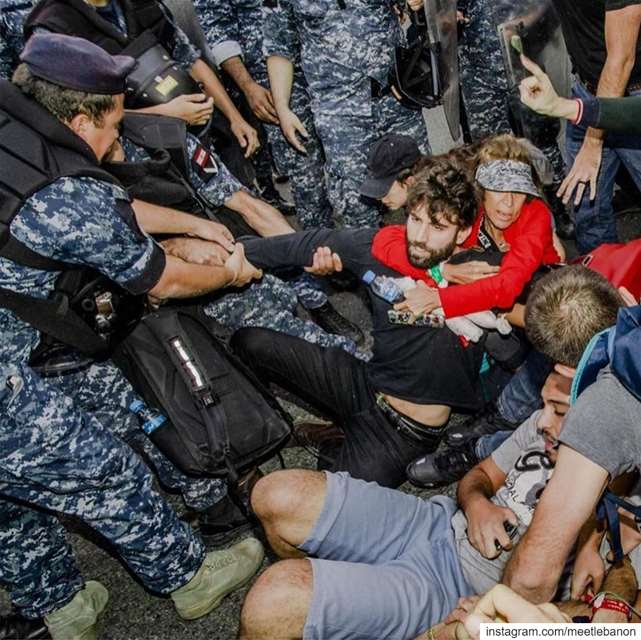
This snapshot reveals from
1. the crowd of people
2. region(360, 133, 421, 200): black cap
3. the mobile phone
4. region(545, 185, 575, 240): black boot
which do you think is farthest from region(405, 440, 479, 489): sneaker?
region(545, 185, 575, 240): black boot

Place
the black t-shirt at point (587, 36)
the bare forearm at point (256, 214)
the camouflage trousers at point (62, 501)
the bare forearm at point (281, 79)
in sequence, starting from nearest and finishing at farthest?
1. the camouflage trousers at point (62, 501)
2. the black t-shirt at point (587, 36)
3. the bare forearm at point (256, 214)
4. the bare forearm at point (281, 79)

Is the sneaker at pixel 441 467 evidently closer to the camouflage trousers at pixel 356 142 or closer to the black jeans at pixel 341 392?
the black jeans at pixel 341 392

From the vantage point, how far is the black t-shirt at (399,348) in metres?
2.88

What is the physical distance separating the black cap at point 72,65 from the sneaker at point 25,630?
1.88 meters

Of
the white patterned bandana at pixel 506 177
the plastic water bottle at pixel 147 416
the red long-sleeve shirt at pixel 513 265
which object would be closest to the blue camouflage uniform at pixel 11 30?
the plastic water bottle at pixel 147 416

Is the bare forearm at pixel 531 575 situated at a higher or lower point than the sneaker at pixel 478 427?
higher

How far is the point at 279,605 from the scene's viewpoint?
207 cm

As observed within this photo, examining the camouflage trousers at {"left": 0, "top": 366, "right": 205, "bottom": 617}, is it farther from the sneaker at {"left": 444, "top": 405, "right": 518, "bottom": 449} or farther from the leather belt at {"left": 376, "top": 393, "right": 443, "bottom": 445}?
the sneaker at {"left": 444, "top": 405, "right": 518, "bottom": 449}

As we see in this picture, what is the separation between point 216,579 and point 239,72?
9.33 ft

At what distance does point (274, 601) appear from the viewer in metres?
2.08

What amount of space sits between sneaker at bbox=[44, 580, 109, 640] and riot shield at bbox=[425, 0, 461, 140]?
286 cm

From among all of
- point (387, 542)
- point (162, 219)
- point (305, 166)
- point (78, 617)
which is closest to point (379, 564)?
point (387, 542)

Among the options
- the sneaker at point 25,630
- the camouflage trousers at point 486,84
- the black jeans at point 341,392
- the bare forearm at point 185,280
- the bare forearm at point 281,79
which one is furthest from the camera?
the camouflage trousers at point 486,84

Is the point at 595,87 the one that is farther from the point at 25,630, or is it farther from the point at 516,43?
the point at 25,630
